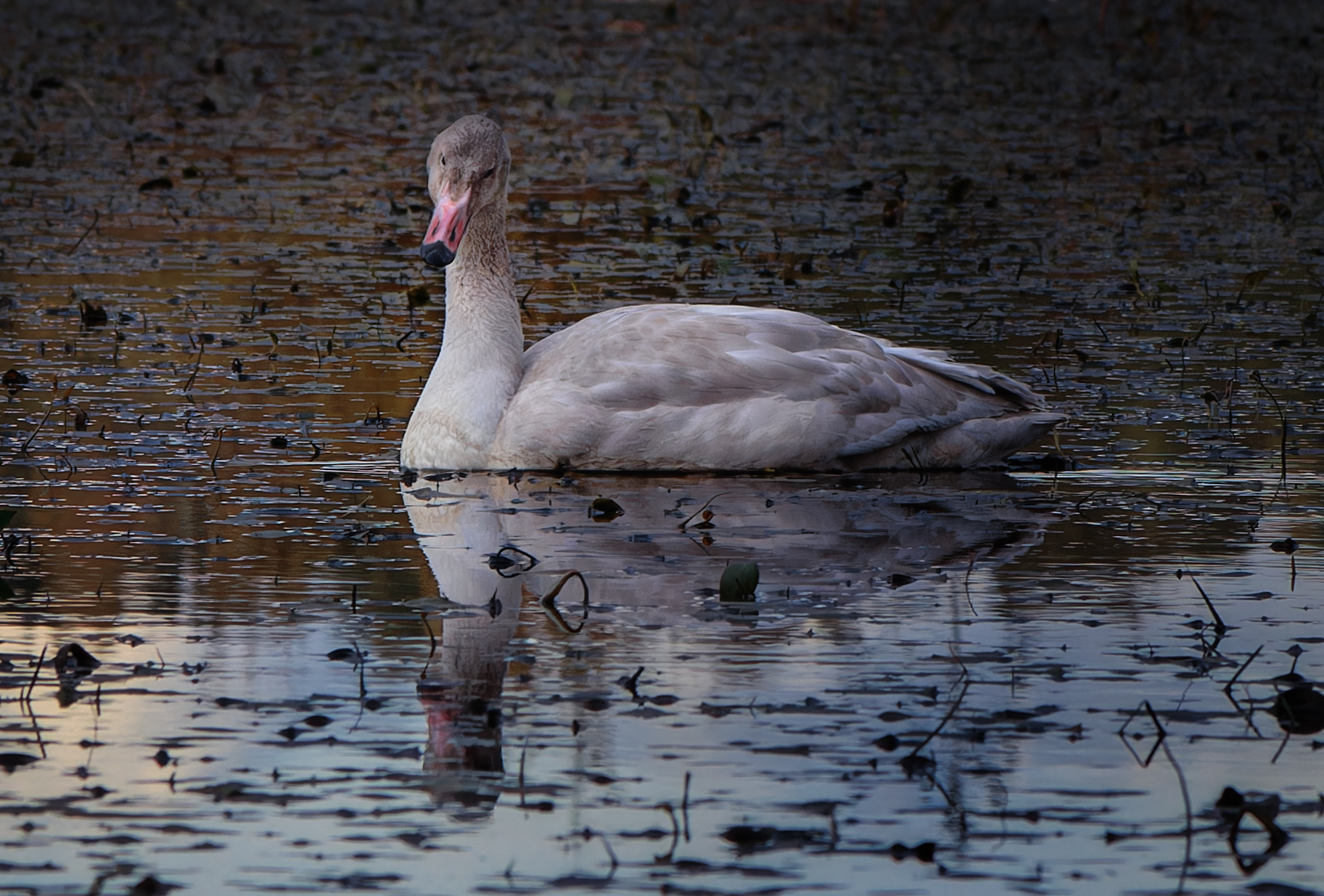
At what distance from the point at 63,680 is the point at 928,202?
1361 centimetres

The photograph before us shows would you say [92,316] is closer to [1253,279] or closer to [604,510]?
[604,510]

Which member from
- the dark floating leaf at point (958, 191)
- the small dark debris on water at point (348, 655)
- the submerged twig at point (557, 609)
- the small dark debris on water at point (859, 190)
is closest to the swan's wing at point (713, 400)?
the submerged twig at point (557, 609)

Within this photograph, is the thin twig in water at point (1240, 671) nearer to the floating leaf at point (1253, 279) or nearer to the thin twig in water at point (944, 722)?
the thin twig in water at point (944, 722)

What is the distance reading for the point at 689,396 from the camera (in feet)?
32.4

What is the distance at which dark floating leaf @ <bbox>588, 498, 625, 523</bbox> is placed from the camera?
8.97 m

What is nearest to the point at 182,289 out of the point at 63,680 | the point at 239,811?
the point at 63,680

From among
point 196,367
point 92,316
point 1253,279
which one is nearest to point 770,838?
point 196,367

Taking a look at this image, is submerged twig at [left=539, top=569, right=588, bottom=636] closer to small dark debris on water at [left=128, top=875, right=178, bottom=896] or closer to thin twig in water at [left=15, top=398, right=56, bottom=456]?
small dark debris on water at [left=128, top=875, right=178, bottom=896]

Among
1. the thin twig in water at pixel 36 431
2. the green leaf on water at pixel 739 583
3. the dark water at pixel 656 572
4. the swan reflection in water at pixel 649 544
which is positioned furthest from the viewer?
the thin twig in water at pixel 36 431

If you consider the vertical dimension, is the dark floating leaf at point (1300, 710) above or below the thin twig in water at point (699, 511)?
below

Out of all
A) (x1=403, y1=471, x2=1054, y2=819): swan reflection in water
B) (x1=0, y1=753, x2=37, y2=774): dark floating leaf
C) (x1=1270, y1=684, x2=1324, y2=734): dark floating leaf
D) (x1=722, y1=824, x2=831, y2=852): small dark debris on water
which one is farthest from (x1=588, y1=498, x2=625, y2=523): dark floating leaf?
(x1=722, y1=824, x2=831, y2=852): small dark debris on water

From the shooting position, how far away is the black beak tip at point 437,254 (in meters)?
9.95

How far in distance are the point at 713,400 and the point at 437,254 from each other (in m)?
1.39

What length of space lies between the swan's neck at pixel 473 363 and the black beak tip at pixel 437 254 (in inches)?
16.5
